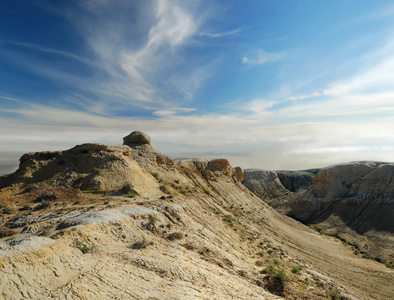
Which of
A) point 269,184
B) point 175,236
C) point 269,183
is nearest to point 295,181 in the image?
point 269,183

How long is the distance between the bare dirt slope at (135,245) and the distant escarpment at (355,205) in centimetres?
926

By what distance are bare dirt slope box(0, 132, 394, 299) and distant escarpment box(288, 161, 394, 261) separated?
365 inches

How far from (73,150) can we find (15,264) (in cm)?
1740

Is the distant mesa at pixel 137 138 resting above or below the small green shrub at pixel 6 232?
above

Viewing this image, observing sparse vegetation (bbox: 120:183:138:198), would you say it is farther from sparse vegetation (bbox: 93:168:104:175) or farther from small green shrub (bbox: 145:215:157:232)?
small green shrub (bbox: 145:215:157:232)

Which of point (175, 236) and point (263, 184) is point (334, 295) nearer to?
point (175, 236)

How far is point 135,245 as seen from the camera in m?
9.90

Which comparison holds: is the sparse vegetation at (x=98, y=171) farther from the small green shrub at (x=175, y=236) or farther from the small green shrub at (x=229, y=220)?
the small green shrub at (x=229, y=220)

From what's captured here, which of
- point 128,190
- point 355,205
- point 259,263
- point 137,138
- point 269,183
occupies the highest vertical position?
point 137,138

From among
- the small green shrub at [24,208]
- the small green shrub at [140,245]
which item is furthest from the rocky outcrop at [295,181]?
the small green shrub at [24,208]

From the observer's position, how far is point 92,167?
19.9 m

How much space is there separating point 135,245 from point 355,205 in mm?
47347

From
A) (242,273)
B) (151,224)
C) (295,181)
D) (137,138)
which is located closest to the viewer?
(242,273)

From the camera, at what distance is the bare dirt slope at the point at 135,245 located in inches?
260
